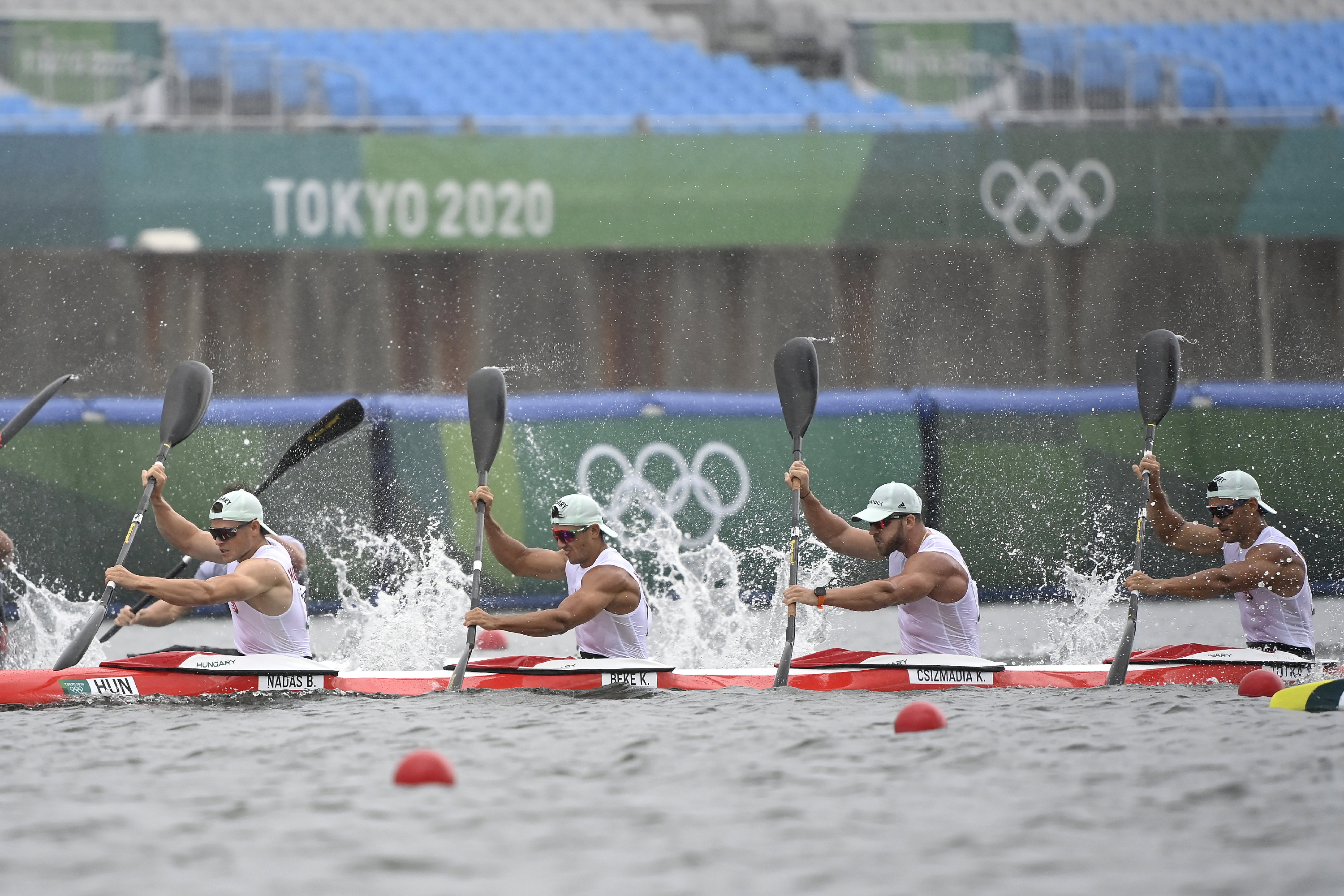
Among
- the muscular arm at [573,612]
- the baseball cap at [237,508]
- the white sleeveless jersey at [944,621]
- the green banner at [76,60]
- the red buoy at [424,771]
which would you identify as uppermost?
the green banner at [76,60]

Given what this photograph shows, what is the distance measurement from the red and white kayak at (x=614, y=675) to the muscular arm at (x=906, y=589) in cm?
28

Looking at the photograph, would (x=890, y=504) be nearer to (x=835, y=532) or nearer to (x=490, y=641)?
(x=835, y=532)

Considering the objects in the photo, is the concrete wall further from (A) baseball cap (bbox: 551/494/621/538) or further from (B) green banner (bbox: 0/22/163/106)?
(A) baseball cap (bbox: 551/494/621/538)

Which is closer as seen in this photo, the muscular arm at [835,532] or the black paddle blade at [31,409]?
the muscular arm at [835,532]

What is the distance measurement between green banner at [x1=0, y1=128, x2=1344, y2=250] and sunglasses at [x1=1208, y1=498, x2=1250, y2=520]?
7.87 meters

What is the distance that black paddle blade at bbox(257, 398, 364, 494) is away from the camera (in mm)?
9727

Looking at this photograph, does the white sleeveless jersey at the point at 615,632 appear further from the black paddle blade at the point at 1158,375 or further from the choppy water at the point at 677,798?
the black paddle blade at the point at 1158,375

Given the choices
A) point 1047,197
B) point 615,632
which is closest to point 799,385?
point 615,632

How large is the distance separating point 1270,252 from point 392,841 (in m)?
13.8

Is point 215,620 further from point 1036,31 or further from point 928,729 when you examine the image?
point 1036,31

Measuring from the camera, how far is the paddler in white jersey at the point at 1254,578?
807cm

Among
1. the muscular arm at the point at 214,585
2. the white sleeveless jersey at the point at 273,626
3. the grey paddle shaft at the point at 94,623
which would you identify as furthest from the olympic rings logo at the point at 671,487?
the muscular arm at the point at 214,585

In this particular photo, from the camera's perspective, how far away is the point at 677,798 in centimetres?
517

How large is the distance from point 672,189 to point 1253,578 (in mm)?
8798
